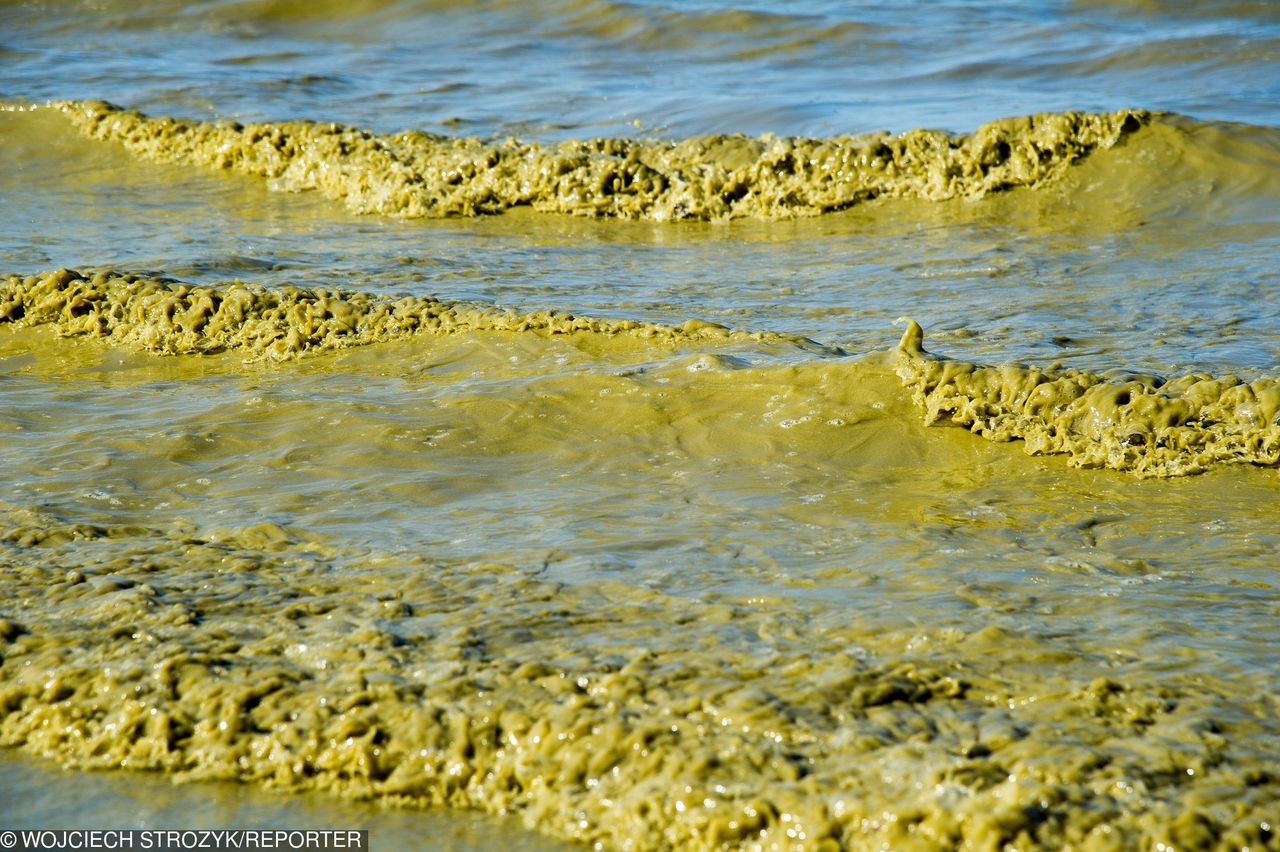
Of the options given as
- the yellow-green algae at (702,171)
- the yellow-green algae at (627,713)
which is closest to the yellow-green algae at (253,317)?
the yellow-green algae at (627,713)

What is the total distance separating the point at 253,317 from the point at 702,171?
3.60m

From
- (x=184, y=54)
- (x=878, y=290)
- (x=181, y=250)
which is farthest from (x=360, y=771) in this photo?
(x=184, y=54)

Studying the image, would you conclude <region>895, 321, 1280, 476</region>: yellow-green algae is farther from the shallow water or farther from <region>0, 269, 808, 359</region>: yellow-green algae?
<region>0, 269, 808, 359</region>: yellow-green algae

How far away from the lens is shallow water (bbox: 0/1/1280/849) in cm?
271

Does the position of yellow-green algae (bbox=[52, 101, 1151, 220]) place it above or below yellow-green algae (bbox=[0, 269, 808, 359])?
above

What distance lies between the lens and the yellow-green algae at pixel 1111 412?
4.19 metres

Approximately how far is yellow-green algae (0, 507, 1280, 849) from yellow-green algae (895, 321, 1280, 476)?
142 cm

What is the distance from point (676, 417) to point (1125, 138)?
4841 millimetres

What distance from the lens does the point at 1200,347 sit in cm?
504

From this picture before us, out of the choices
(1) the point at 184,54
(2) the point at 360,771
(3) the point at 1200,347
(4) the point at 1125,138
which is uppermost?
(1) the point at 184,54

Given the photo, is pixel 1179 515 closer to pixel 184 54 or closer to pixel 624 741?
pixel 624 741

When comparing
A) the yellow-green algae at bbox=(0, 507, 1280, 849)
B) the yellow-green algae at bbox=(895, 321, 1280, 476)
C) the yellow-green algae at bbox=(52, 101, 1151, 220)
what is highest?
the yellow-green algae at bbox=(52, 101, 1151, 220)

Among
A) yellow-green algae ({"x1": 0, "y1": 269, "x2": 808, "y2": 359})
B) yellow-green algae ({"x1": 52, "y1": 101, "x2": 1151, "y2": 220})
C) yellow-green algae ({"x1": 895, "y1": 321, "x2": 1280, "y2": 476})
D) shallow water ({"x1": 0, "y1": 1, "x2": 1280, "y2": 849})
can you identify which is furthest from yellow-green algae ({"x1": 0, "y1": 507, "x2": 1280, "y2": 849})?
yellow-green algae ({"x1": 52, "y1": 101, "x2": 1151, "y2": 220})

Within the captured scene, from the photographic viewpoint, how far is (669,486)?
415 centimetres
